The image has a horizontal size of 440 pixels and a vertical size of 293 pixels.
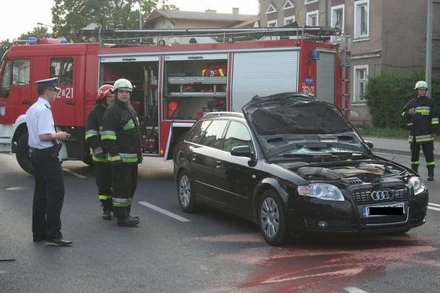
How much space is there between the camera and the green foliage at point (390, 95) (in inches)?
1114

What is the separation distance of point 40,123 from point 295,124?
3.10m

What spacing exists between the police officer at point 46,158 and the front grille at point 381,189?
3099 millimetres

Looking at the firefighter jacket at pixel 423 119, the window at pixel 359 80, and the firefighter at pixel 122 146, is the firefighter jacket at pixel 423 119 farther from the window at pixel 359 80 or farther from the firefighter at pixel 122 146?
the window at pixel 359 80

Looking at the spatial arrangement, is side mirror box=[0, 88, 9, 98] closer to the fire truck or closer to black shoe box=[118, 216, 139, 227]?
the fire truck

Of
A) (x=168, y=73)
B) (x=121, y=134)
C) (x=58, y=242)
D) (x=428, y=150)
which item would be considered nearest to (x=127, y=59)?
(x=168, y=73)

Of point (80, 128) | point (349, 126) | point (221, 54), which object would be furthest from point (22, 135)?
point (349, 126)

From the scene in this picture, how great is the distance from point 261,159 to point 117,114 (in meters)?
2.01

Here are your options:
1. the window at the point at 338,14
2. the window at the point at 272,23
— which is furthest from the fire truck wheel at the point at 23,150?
the window at the point at 272,23

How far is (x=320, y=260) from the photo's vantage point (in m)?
6.39

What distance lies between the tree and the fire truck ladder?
36457 mm

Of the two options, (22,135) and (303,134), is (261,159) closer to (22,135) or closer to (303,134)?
(303,134)

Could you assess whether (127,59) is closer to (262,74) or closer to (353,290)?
(262,74)

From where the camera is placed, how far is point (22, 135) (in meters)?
13.4

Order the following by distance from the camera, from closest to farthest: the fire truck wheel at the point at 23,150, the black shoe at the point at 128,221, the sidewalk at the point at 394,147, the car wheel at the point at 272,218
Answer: the car wheel at the point at 272,218
the black shoe at the point at 128,221
the fire truck wheel at the point at 23,150
the sidewalk at the point at 394,147
